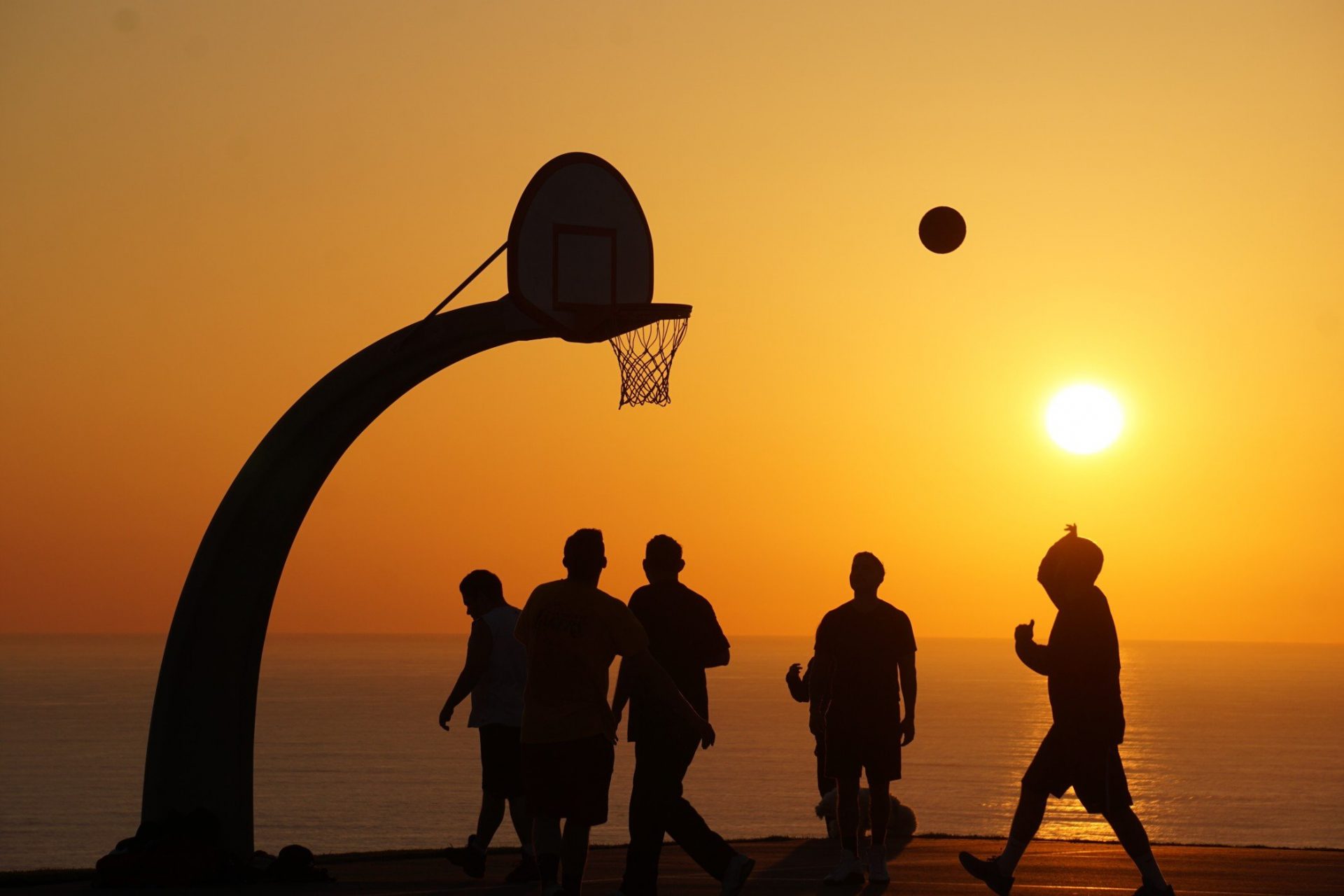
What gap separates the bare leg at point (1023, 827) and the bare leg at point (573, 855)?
2624 millimetres

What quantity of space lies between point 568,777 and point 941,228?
9899mm

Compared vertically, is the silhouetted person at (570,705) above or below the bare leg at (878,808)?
above

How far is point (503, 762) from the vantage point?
12180 millimetres

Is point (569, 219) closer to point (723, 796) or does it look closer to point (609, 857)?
point (609, 857)

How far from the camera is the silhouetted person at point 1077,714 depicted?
34.2 ft

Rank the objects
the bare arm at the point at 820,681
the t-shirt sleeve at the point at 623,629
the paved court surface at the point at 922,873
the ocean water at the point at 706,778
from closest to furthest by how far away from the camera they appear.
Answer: the t-shirt sleeve at the point at 623,629, the paved court surface at the point at 922,873, the bare arm at the point at 820,681, the ocean water at the point at 706,778

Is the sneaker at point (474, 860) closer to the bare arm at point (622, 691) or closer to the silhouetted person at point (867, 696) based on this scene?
the bare arm at point (622, 691)

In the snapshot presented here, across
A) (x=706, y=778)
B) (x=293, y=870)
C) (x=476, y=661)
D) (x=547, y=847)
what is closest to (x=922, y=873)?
(x=476, y=661)

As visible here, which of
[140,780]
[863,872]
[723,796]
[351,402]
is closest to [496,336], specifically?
[351,402]

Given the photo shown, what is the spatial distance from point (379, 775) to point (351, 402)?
91567 mm

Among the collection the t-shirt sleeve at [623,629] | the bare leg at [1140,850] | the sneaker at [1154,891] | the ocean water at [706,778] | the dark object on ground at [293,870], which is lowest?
the ocean water at [706,778]

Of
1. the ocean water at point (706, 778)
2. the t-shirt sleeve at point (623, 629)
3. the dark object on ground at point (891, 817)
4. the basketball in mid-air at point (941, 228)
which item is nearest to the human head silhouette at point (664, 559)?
the t-shirt sleeve at point (623, 629)

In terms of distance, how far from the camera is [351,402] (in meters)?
12.8

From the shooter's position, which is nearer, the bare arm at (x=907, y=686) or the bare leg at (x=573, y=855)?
the bare leg at (x=573, y=855)
